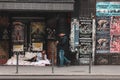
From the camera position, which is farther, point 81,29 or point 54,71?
point 81,29

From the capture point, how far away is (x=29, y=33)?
82.2 feet

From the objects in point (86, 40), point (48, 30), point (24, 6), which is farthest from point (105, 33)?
point (24, 6)

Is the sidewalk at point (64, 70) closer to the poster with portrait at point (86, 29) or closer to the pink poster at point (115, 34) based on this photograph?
the pink poster at point (115, 34)

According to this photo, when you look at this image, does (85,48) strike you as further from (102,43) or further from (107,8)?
(107,8)

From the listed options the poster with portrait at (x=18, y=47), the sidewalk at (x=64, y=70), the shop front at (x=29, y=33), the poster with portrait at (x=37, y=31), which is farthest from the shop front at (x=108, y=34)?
the poster with portrait at (x=18, y=47)

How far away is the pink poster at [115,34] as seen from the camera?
2475 centimetres

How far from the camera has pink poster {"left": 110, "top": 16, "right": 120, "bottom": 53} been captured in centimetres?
2475

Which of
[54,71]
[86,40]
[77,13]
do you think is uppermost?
[77,13]

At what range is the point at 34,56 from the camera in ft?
81.1

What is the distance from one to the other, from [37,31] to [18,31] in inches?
41.8

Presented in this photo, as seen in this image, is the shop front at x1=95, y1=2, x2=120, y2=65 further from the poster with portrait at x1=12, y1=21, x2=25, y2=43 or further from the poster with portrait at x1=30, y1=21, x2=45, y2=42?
the poster with portrait at x1=12, y1=21, x2=25, y2=43

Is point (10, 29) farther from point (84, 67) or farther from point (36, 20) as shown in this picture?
point (84, 67)

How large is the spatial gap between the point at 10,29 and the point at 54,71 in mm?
4208

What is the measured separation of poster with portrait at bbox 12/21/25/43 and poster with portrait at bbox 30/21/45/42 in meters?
0.56
